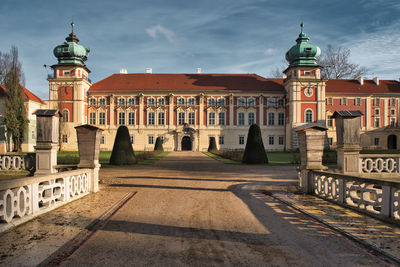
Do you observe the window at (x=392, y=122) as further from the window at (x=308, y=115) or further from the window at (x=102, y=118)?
the window at (x=102, y=118)

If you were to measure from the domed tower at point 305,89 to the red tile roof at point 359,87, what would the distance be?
12.5 feet

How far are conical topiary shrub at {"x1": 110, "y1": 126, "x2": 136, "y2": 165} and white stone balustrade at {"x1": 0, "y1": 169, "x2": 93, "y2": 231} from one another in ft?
35.7

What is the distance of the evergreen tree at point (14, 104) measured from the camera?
105 feet

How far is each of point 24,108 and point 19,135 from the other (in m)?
3.49

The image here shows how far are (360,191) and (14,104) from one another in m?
36.3

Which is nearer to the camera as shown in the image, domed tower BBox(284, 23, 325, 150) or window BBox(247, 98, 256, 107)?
domed tower BBox(284, 23, 325, 150)

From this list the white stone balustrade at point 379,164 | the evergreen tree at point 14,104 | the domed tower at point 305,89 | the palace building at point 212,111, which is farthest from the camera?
the palace building at point 212,111

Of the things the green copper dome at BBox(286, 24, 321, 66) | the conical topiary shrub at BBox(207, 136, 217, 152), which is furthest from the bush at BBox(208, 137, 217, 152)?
the green copper dome at BBox(286, 24, 321, 66)

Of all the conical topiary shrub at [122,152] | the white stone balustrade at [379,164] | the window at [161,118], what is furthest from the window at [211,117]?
the white stone balustrade at [379,164]

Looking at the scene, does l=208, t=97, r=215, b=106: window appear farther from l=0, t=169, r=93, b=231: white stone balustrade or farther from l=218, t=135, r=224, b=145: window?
l=0, t=169, r=93, b=231: white stone balustrade

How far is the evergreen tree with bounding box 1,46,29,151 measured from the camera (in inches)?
1261

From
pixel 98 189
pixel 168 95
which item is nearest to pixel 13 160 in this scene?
pixel 98 189

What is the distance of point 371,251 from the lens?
4066 millimetres

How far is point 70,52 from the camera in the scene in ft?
137
